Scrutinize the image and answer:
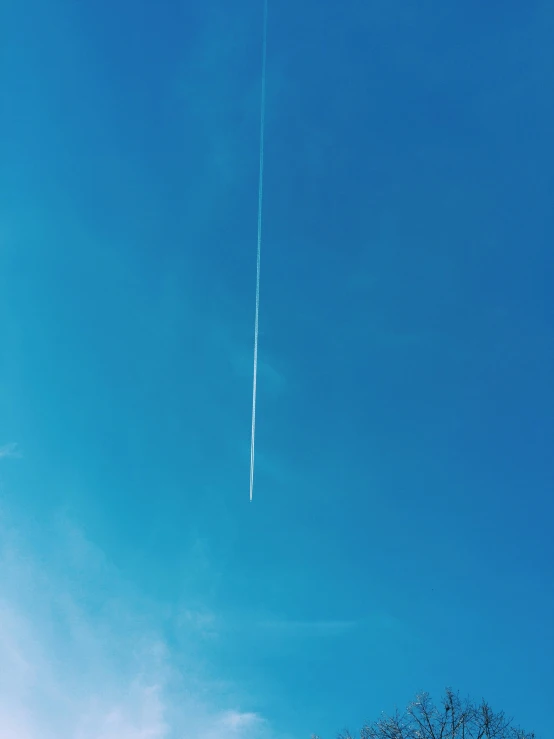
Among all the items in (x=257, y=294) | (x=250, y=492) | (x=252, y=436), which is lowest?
(x=250, y=492)

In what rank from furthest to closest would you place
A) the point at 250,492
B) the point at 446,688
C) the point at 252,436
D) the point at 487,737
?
the point at 252,436, the point at 250,492, the point at 446,688, the point at 487,737

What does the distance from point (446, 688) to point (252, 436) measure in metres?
19.5

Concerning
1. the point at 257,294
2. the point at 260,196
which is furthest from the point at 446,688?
the point at 260,196

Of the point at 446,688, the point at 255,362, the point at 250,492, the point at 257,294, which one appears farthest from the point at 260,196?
the point at 446,688

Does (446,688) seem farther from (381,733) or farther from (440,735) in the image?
(381,733)

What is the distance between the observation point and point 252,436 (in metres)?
32.0

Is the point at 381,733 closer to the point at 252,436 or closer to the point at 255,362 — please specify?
the point at 252,436

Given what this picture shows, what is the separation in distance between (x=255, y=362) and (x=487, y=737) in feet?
85.2

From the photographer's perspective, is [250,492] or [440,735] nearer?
[440,735]

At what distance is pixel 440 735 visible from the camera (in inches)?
852

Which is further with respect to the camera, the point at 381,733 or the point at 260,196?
the point at 260,196

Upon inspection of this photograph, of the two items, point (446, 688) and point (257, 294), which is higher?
point (257, 294)

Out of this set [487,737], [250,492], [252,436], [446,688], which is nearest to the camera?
[487,737]

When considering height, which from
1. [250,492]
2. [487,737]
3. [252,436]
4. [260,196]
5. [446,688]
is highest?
[260,196]
